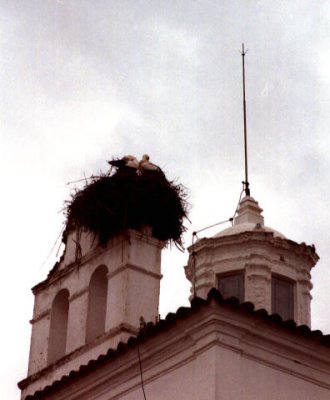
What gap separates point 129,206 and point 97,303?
136 centimetres

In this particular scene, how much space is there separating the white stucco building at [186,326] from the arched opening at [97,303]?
0.02 meters

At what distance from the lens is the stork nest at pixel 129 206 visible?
1781 centimetres

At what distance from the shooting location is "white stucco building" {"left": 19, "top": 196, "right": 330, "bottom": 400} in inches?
577

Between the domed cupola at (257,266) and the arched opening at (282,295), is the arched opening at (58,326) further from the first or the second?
the arched opening at (282,295)

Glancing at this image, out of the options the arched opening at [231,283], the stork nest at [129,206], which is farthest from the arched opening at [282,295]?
the stork nest at [129,206]

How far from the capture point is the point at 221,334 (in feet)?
48.0

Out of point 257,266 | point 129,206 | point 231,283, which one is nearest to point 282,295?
point 257,266

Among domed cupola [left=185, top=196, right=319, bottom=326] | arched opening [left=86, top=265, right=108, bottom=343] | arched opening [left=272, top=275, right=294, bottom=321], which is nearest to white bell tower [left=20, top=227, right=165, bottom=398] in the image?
arched opening [left=86, top=265, right=108, bottom=343]

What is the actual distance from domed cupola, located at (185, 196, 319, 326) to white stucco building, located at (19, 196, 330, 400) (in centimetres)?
2

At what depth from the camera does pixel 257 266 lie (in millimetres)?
20000

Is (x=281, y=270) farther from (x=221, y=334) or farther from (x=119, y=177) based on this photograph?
(x=221, y=334)

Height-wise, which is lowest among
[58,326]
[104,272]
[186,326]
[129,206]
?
[186,326]

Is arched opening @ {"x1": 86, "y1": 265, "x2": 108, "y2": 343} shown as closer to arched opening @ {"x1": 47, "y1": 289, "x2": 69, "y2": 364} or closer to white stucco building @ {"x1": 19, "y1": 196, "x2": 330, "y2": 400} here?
white stucco building @ {"x1": 19, "y1": 196, "x2": 330, "y2": 400}

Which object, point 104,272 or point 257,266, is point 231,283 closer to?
point 257,266
